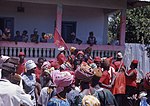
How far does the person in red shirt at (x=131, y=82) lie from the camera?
8.93 meters

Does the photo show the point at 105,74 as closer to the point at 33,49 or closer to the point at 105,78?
the point at 105,78

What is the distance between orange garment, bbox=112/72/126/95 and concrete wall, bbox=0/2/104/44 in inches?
296

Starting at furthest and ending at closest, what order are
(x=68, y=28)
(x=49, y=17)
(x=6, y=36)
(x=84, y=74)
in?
(x=68, y=28), (x=49, y=17), (x=6, y=36), (x=84, y=74)

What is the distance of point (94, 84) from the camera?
612 centimetres

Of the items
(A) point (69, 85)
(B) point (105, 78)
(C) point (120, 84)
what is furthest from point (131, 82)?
(A) point (69, 85)

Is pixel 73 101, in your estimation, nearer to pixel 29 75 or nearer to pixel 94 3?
pixel 29 75

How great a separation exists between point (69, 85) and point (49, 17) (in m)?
11.1

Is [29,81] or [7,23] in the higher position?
[7,23]

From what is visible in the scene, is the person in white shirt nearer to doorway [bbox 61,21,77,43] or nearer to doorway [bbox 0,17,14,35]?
doorway [bbox 0,17,14,35]

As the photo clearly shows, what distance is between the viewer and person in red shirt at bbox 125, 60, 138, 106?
352 inches

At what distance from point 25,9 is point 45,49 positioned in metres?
2.10

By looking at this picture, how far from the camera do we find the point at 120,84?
8812 mm

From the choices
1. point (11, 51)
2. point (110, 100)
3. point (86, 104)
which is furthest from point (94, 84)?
point (11, 51)

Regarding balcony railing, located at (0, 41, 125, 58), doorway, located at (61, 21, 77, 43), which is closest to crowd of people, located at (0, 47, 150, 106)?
balcony railing, located at (0, 41, 125, 58)
